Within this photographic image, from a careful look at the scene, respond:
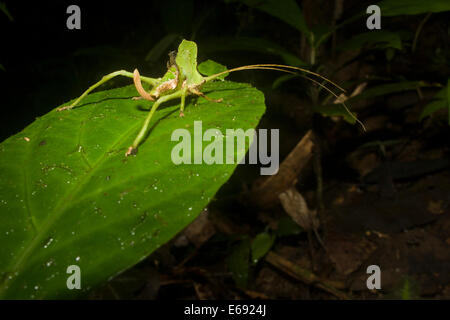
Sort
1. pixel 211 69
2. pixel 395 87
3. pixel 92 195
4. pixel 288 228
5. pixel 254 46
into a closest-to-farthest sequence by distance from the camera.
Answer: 1. pixel 92 195
2. pixel 211 69
3. pixel 395 87
4. pixel 254 46
5. pixel 288 228

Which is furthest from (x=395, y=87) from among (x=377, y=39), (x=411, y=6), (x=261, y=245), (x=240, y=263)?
(x=240, y=263)

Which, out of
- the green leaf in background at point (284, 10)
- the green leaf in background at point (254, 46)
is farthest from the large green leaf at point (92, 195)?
the green leaf in background at point (284, 10)

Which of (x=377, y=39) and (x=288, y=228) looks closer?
(x=377, y=39)

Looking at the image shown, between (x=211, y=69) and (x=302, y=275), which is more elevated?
(x=211, y=69)

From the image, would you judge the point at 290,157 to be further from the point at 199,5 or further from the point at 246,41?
the point at 199,5

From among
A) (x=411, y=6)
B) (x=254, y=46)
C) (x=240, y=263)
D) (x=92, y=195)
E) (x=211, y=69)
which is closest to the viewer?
(x=92, y=195)

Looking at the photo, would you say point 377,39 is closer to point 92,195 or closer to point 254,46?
point 254,46

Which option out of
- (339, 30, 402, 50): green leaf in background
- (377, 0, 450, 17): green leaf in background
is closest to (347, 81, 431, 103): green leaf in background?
(339, 30, 402, 50): green leaf in background

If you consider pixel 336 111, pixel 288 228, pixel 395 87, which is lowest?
pixel 288 228
